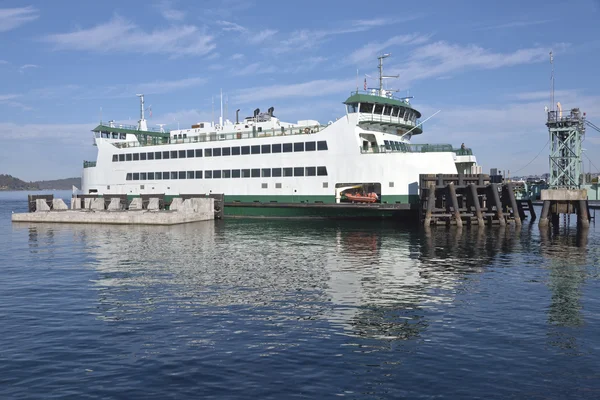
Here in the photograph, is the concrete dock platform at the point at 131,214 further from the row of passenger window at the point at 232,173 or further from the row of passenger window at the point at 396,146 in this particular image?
the row of passenger window at the point at 396,146

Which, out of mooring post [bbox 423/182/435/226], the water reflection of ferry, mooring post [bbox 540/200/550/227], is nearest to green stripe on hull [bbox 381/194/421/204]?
mooring post [bbox 423/182/435/226]

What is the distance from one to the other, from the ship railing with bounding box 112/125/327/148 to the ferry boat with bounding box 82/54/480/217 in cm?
9

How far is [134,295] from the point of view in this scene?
1498 cm

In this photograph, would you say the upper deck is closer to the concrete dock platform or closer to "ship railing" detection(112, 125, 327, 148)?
"ship railing" detection(112, 125, 327, 148)

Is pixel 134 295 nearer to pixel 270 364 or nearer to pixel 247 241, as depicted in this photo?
pixel 270 364

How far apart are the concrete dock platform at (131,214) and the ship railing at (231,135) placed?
241 inches

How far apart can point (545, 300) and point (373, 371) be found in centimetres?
758

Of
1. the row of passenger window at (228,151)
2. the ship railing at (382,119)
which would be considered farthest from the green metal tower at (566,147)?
the row of passenger window at (228,151)

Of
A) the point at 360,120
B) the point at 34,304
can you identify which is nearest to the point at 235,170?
the point at 360,120

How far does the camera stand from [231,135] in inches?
1797

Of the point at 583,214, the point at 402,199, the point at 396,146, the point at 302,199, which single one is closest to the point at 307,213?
the point at 302,199

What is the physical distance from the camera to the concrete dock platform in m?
41.2

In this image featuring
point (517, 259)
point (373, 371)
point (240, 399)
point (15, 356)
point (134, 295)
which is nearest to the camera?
point (240, 399)

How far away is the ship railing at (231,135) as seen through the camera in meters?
41.1
